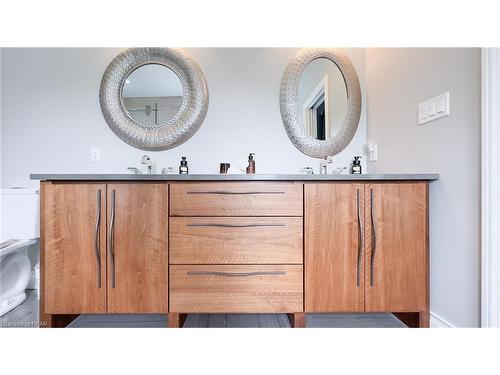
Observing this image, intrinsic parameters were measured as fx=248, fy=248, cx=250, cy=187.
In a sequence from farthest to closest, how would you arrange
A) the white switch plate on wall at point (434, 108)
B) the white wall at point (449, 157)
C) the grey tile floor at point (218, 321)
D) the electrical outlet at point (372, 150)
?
the electrical outlet at point (372, 150), the grey tile floor at point (218, 321), the white switch plate on wall at point (434, 108), the white wall at point (449, 157)

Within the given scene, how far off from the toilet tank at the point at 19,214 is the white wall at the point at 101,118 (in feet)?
0.89

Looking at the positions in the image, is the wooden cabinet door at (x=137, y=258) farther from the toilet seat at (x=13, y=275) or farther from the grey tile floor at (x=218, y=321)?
the toilet seat at (x=13, y=275)

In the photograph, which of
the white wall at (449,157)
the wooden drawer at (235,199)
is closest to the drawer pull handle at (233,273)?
the wooden drawer at (235,199)

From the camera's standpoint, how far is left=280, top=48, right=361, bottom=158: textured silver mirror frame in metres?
1.82

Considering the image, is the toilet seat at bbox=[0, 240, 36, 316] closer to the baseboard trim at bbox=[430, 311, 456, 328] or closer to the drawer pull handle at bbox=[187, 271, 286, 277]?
the drawer pull handle at bbox=[187, 271, 286, 277]

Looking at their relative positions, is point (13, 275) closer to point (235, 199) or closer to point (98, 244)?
point (98, 244)

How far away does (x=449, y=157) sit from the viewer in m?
1.18

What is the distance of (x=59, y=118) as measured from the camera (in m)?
1.87

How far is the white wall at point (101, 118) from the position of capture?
1.86m

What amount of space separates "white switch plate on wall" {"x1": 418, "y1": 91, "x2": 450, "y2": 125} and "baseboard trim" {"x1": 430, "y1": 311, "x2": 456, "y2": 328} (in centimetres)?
100

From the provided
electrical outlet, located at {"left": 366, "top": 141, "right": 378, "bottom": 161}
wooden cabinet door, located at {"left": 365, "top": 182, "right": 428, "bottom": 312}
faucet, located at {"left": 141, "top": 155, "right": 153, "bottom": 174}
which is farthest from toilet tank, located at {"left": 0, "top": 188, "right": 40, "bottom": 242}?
electrical outlet, located at {"left": 366, "top": 141, "right": 378, "bottom": 161}
